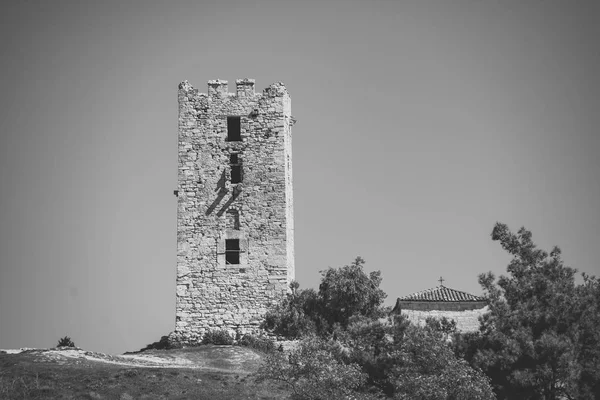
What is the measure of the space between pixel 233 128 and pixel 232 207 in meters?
3.69

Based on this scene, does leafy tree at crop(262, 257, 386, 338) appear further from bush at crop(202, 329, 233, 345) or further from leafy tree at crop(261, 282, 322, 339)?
bush at crop(202, 329, 233, 345)

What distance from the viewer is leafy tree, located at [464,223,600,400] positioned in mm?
40656

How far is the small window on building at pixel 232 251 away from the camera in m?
52.5

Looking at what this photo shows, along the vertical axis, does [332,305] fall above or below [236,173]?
below

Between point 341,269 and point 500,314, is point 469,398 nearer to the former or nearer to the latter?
point 500,314

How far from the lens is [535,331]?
4231 centimetres

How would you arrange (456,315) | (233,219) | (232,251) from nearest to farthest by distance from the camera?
1. (232,251)
2. (233,219)
3. (456,315)

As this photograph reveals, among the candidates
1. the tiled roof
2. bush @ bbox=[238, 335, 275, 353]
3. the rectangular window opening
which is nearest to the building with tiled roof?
the tiled roof

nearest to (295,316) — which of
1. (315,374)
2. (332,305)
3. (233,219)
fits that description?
(332,305)

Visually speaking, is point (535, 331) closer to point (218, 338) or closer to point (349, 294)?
point (349, 294)

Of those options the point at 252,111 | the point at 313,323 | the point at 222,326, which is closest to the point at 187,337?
the point at 222,326

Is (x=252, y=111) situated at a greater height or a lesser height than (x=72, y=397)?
greater

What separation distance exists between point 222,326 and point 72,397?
1319cm

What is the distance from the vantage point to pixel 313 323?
48.7 meters
